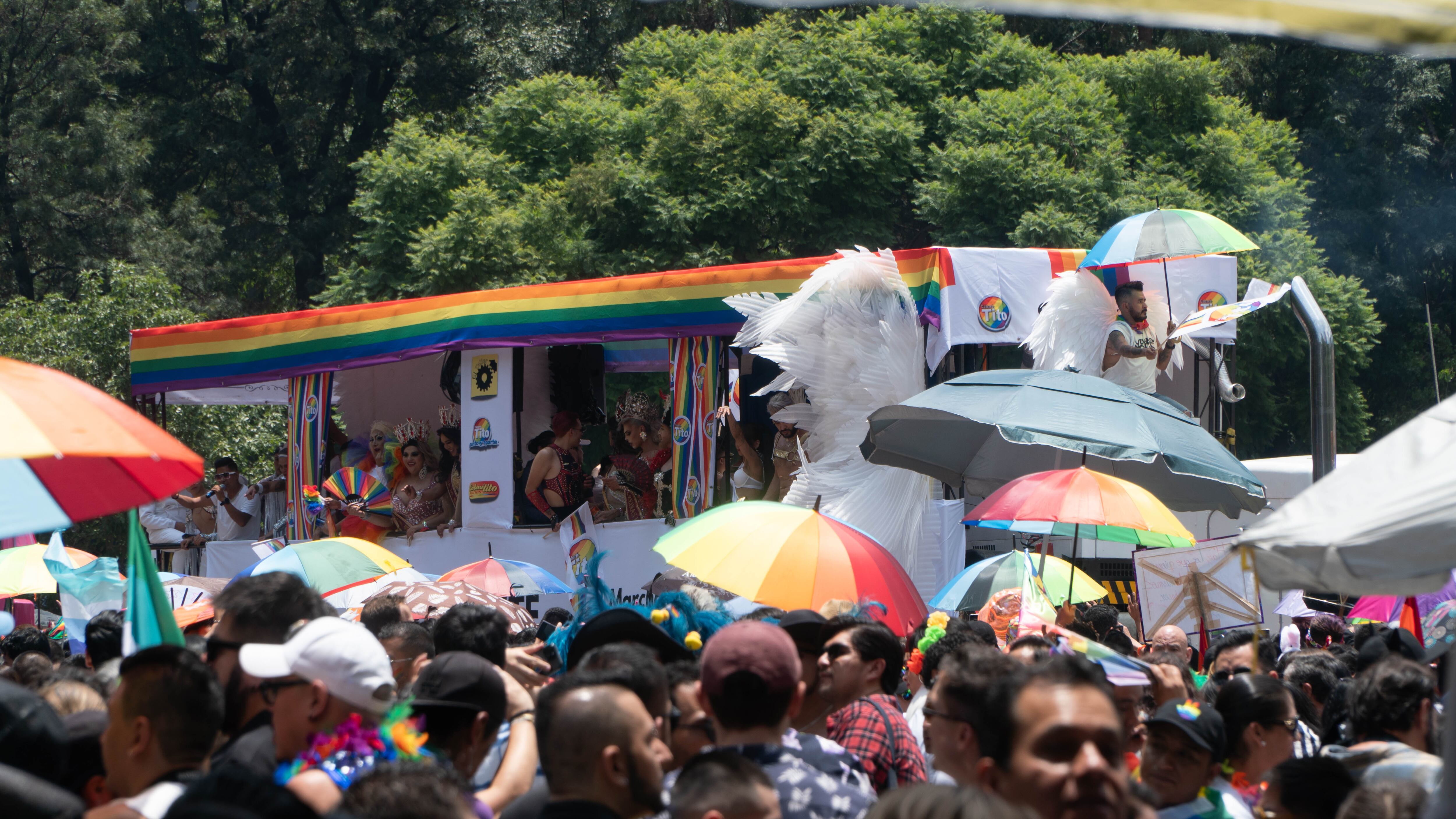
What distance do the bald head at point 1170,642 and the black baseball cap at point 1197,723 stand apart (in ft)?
9.12

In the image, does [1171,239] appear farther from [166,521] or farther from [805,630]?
[166,521]

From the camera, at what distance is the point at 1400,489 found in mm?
3119

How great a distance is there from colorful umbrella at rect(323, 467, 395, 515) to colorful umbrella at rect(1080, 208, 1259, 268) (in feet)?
21.4

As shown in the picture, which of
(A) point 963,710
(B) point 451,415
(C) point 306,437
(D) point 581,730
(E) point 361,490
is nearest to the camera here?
(D) point 581,730

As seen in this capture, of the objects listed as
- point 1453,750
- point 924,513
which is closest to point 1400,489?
point 1453,750

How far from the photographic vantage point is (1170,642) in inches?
262

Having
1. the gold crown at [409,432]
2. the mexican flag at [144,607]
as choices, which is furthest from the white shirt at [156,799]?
the gold crown at [409,432]

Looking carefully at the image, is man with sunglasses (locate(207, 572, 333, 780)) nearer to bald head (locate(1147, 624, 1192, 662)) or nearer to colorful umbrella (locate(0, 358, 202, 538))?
colorful umbrella (locate(0, 358, 202, 538))

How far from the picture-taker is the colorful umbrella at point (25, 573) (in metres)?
7.84

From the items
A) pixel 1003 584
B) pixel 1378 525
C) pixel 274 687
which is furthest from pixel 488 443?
pixel 1378 525

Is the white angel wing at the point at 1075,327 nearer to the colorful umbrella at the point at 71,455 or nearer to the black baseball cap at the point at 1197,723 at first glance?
the black baseball cap at the point at 1197,723

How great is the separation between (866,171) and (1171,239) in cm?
1363

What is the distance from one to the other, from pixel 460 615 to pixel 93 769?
4.59ft

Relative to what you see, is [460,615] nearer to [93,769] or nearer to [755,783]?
[93,769]
